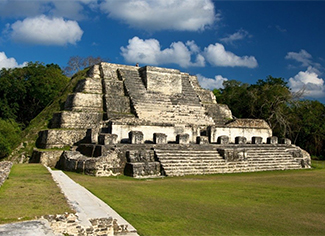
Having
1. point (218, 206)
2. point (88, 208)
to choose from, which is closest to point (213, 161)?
point (218, 206)

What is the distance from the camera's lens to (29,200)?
5496 mm

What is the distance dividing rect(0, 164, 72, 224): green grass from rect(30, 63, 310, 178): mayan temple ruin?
12.5ft

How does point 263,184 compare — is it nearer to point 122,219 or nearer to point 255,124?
point 122,219

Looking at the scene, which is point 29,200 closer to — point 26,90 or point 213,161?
point 213,161

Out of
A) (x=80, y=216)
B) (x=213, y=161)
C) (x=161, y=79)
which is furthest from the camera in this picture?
(x=161, y=79)

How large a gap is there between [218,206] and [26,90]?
20.3 metres

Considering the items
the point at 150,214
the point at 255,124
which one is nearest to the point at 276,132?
the point at 255,124

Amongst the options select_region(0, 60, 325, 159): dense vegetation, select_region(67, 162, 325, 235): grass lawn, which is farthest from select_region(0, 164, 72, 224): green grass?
select_region(0, 60, 325, 159): dense vegetation

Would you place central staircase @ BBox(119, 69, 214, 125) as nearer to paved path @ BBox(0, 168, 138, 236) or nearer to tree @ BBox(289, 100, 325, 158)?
tree @ BBox(289, 100, 325, 158)

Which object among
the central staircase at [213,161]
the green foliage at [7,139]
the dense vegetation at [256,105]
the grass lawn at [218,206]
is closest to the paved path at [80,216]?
the grass lawn at [218,206]

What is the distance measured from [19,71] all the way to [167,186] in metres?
18.7

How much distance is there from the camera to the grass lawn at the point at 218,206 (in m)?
5.04

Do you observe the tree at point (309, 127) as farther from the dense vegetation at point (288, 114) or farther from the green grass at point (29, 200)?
the green grass at point (29, 200)

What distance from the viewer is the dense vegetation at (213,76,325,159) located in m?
22.5
